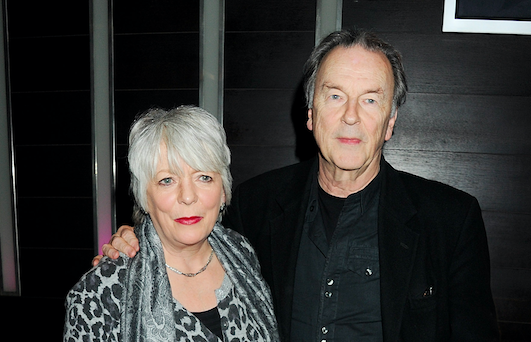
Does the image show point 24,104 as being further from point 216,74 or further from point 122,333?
point 122,333

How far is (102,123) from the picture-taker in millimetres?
3514

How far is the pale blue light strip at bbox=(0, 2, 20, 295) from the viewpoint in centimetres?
367

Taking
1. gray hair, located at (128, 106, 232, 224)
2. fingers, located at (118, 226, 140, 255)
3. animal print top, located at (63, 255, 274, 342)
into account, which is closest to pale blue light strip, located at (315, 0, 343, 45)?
gray hair, located at (128, 106, 232, 224)

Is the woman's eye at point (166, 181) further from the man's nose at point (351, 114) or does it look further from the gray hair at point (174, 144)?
the man's nose at point (351, 114)

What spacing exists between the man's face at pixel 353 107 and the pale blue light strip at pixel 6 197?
11.8ft

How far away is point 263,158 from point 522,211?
2315mm

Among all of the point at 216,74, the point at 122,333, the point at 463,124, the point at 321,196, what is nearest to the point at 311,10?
the point at 216,74

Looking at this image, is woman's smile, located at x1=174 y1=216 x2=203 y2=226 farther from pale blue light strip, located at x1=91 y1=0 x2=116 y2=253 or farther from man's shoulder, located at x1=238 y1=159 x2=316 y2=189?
pale blue light strip, located at x1=91 y1=0 x2=116 y2=253

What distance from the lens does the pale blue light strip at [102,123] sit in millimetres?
3398

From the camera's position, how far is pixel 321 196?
1.58 metres

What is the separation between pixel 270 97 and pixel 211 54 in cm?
66

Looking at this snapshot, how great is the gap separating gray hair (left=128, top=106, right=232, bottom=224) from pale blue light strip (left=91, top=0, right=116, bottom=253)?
95.0 inches

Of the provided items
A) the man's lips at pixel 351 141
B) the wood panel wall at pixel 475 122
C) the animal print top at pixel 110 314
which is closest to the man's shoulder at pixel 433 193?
the man's lips at pixel 351 141

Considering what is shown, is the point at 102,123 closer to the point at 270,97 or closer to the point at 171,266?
the point at 270,97
